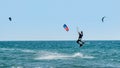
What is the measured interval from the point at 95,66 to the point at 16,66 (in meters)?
10.5

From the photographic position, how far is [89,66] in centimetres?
5228

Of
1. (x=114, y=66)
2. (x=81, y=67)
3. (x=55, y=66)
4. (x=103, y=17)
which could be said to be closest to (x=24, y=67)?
(x=55, y=66)

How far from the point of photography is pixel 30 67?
50031 millimetres

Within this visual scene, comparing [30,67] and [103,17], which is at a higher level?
[103,17]

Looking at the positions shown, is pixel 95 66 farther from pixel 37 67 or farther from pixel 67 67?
pixel 37 67

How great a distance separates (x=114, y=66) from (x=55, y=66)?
26.1 feet

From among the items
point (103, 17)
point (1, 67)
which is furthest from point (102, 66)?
point (103, 17)

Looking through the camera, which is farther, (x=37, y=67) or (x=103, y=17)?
(x=37, y=67)

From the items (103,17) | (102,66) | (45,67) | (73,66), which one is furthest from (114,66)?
(103,17)

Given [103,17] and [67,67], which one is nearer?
[103,17]

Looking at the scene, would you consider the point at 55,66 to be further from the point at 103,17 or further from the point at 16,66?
the point at 103,17

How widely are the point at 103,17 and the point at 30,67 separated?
1803cm

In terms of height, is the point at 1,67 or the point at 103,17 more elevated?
the point at 103,17

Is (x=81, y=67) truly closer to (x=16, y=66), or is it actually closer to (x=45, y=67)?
(x=45, y=67)
